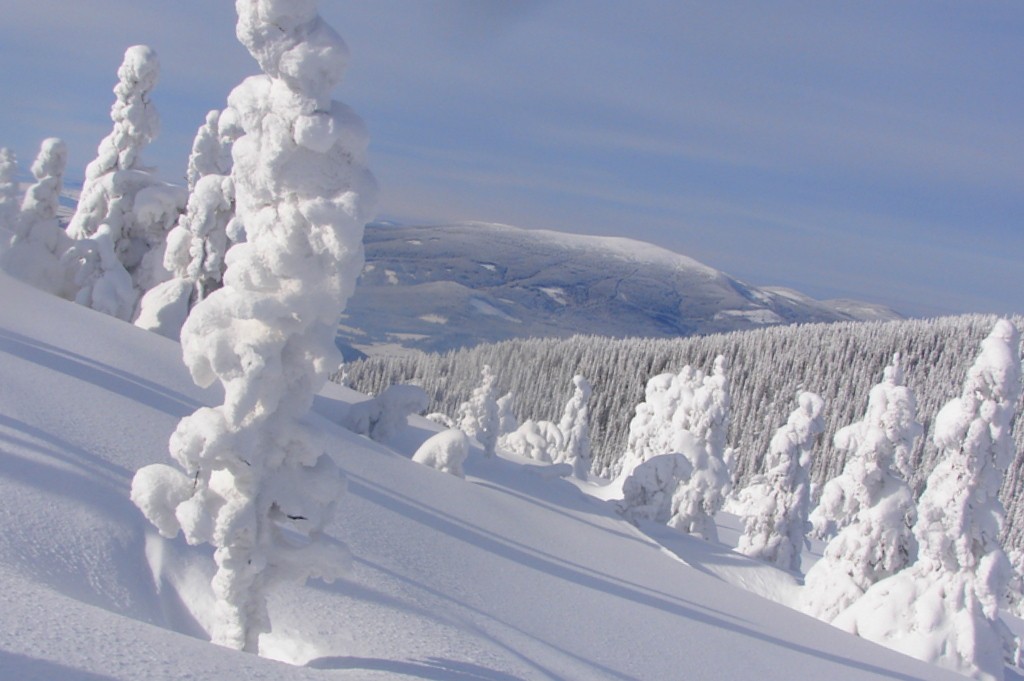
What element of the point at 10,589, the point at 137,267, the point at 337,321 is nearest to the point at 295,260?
the point at 337,321

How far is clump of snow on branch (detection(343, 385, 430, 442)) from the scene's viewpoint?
14016 mm

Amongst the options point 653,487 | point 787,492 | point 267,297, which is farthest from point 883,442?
point 267,297

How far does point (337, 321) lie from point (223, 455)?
3.56 feet

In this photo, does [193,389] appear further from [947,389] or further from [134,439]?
[947,389]

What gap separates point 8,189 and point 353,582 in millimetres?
16308

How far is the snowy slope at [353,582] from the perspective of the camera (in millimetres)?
4754

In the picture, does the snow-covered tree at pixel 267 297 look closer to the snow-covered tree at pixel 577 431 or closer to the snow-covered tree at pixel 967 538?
the snow-covered tree at pixel 967 538

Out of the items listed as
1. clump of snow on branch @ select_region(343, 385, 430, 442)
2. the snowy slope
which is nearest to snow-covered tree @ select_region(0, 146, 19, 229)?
the snowy slope

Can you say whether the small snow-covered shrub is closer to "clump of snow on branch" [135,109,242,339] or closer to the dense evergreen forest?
"clump of snow on branch" [135,109,242,339]

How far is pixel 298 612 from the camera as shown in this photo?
646 centimetres

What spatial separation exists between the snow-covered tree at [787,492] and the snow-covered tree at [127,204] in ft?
57.1

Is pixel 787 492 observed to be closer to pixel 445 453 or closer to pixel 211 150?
pixel 445 453

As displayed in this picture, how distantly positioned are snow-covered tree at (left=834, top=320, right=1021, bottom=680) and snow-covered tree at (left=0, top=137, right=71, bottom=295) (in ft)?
56.8

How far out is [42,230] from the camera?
1772cm
